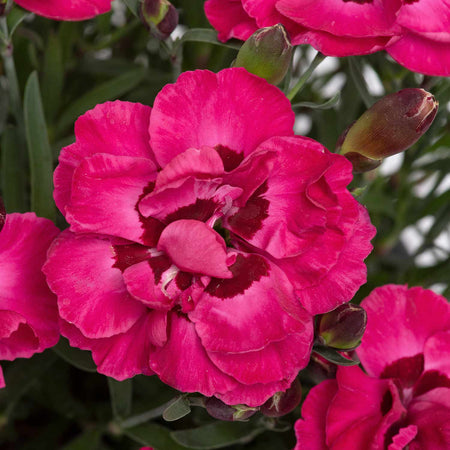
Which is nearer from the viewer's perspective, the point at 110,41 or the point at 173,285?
the point at 173,285

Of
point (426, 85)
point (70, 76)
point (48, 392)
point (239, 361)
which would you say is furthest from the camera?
point (70, 76)

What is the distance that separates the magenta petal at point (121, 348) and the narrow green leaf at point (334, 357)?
148 mm

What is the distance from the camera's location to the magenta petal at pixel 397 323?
609 millimetres

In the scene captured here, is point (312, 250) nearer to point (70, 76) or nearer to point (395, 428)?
point (395, 428)

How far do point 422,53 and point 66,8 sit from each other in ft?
1.03

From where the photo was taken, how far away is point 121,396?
2.36ft

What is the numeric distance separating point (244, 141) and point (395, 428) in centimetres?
29

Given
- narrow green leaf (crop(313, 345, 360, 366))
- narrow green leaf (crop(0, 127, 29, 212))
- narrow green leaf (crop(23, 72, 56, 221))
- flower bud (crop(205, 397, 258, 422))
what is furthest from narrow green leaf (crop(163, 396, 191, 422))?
narrow green leaf (crop(0, 127, 29, 212))

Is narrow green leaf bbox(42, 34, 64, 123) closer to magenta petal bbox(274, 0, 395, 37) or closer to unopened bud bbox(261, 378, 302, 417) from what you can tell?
magenta petal bbox(274, 0, 395, 37)

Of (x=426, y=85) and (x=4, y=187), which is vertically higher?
(x=426, y=85)

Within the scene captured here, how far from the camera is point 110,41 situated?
3.10 ft

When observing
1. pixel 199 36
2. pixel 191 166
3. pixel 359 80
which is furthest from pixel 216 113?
pixel 359 80

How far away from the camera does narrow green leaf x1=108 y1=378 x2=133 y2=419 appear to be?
2.30 ft

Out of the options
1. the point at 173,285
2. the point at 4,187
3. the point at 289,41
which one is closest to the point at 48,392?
the point at 4,187
